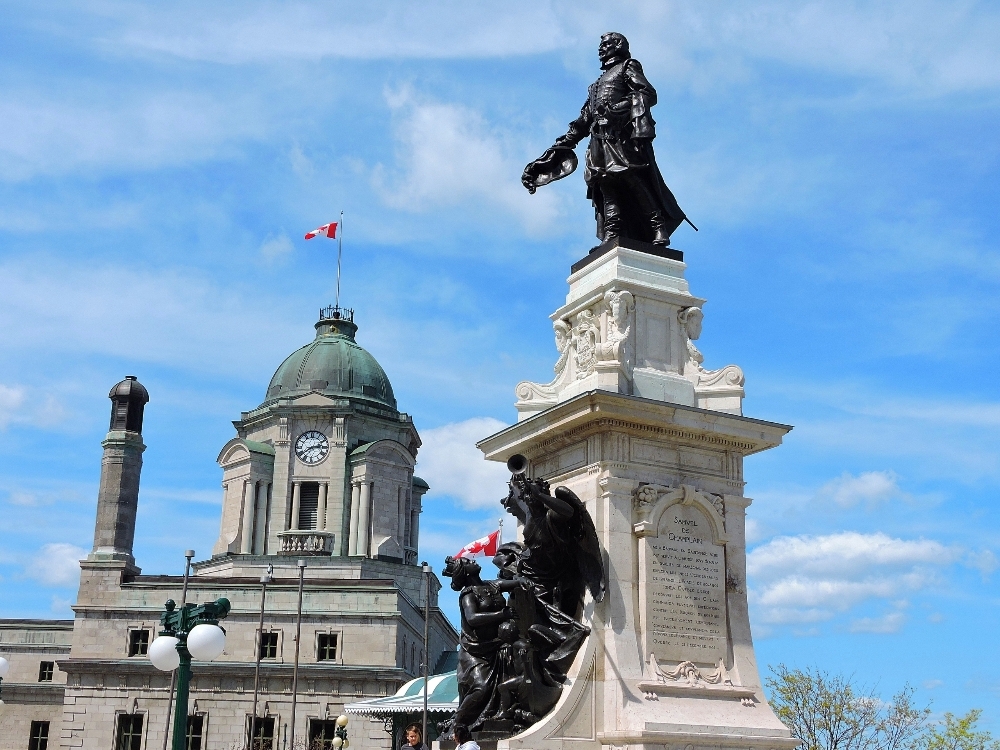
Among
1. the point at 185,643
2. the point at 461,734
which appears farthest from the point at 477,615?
the point at 185,643

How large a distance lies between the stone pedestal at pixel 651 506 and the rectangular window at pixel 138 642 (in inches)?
2108

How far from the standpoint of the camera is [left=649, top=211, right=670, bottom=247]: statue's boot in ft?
47.1

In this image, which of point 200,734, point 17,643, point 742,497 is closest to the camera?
point 742,497

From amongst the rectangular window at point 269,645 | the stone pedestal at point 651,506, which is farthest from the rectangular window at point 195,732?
the stone pedestal at point 651,506

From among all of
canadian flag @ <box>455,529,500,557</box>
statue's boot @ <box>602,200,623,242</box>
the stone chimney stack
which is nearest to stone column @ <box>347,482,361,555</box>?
the stone chimney stack

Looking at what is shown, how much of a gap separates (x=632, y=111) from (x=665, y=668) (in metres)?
6.32

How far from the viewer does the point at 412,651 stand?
64.9m

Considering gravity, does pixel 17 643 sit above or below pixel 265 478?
below

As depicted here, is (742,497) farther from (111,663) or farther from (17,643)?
(17,643)

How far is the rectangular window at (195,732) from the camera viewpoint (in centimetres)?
5944

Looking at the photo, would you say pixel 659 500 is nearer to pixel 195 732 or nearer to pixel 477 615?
pixel 477 615

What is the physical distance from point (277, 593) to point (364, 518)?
27.7ft

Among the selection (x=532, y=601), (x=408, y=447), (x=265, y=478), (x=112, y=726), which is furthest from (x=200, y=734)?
(x=532, y=601)

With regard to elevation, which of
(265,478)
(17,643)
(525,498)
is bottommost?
(525,498)
